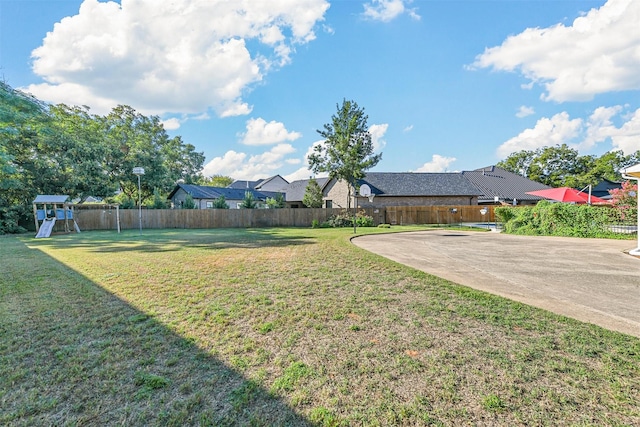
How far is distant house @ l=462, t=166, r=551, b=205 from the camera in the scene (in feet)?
96.7

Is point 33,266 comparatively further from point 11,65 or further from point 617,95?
point 617,95

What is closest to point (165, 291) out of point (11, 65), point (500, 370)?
point (500, 370)

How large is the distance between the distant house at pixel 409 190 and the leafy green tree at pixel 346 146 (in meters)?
3.40

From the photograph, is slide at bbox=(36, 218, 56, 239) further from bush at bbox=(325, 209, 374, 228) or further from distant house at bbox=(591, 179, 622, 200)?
distant house at bbox=(591, 179, 622, 200)

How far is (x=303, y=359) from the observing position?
8.47ft

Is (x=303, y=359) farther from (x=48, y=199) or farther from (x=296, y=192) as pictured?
(x=296, y=192)

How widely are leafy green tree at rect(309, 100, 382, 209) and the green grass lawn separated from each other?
62.2 feet

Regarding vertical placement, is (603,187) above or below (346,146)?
below

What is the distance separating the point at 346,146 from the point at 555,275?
18534 millimetres

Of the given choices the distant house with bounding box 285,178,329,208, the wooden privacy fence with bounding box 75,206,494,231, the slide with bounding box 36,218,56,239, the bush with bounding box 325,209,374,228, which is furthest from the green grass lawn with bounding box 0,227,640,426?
the distant house with bounding box 285,178,329,208

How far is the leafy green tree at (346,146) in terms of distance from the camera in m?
22.9

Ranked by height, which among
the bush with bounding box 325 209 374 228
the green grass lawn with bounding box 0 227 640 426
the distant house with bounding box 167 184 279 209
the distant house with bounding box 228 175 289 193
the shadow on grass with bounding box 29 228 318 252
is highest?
the distant house with bounding box 228 175 289 193

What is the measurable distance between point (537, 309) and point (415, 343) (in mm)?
2018

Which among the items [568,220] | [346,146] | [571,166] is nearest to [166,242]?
[346,146]
